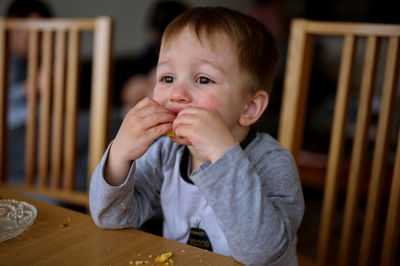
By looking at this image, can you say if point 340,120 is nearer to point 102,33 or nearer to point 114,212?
point 114,212

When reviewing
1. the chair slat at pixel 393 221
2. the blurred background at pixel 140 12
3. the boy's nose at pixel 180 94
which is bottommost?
the chair slat at pixel 393 221

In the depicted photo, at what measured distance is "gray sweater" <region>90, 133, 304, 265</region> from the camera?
667 millimetres

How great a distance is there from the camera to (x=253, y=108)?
3.07 ft

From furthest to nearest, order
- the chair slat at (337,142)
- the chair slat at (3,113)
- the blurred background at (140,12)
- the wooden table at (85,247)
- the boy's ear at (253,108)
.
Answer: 1. the blurred background at (140,12)
2. the chair slat at (3,113)
3. the chair slat at (337,142)
4. the boy's ear at (253,108)
5. the wooden table at (85,247)

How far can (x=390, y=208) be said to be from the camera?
3.04 ft

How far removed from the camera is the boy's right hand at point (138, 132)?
0.77 meters

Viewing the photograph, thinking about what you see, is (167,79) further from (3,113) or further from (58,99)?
(3,113)

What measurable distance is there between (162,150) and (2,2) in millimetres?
2623

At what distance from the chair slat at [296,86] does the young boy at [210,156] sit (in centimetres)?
12

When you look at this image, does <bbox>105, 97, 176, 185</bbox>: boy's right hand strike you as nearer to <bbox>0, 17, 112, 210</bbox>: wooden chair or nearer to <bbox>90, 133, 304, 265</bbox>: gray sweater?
<bbox>90, 133, 304, 265</bbox>: gray sweater

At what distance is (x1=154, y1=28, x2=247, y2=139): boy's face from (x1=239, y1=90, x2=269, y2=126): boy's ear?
0.06 meters

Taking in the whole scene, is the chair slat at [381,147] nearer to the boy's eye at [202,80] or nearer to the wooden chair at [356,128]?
the wooden chair at [356,128]

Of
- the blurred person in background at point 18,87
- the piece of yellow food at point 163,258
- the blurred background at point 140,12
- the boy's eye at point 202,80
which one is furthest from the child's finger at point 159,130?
the blurred background at point 140,12

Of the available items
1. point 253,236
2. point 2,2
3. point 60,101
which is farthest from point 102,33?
point 2,2
